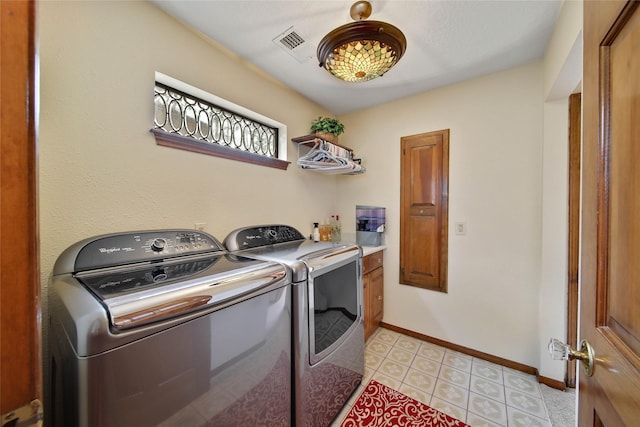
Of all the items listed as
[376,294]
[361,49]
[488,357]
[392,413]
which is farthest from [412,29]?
[488,357]

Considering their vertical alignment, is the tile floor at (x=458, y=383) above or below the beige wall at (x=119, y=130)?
below

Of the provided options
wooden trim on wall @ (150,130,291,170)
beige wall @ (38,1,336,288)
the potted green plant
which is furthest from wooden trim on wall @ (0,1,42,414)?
the potted green plant

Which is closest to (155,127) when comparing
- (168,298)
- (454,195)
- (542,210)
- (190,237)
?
(190,237)

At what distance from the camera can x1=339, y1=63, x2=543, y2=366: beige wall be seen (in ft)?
5.90

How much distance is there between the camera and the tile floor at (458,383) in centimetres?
147

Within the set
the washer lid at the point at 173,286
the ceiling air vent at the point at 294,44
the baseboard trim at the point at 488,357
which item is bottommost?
the baseboard trim at the point at 488,357

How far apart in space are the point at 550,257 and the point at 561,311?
0.37 metres


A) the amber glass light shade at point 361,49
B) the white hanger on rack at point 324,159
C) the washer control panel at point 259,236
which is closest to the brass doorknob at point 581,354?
the amber glass light shade at point 361,49

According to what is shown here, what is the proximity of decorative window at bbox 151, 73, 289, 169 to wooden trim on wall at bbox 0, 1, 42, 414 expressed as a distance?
1.01 m

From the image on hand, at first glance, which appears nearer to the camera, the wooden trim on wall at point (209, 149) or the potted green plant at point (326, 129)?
the wooden trim on wall at point (209, 149)

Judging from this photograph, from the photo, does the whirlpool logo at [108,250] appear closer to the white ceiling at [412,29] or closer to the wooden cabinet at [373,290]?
the white ceiling at [412,29]

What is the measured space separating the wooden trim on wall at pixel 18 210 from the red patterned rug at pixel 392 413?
158 centimetres

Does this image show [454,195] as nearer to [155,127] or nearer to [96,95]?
[155,127]

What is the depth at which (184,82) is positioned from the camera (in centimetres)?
143
